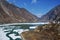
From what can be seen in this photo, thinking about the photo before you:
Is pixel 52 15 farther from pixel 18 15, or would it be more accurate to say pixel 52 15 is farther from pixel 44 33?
pixel 18 15

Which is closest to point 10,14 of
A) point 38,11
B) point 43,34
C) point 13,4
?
point 13,4

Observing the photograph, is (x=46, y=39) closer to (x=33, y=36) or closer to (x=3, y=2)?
(x=33, y=36)

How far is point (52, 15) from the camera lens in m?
6.28

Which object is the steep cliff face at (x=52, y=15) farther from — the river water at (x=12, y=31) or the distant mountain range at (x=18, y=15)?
the river water at (x=12, y=31)

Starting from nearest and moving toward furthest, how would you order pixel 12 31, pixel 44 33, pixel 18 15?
pixel 44 33, pixel 12 31, pixel 18 15

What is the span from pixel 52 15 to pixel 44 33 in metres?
0.80

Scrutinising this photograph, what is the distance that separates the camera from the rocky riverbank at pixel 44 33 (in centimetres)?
582

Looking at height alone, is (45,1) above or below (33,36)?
above

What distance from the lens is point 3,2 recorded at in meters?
6.21

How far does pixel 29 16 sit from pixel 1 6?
44.6 inches

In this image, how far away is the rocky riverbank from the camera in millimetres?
5824

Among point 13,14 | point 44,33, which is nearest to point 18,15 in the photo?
point 13,14

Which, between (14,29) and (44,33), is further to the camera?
(14,29)

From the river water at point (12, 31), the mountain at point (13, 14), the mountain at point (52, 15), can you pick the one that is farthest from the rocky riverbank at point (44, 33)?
the mountain at point (13, 14)
